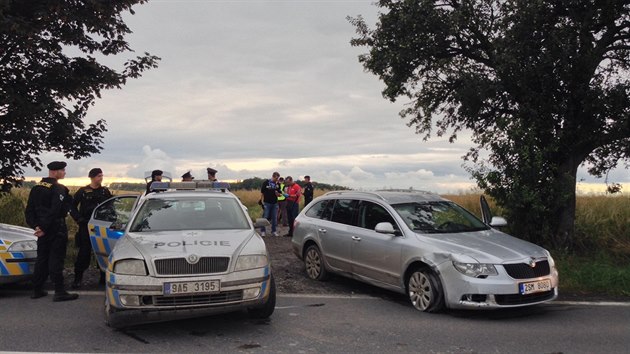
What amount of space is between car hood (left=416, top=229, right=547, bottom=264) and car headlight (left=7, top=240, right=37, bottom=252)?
585 cm

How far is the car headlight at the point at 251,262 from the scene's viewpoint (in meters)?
5.55

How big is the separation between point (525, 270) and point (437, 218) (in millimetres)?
1612

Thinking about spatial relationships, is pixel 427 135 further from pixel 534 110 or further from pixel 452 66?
pixel 534 110

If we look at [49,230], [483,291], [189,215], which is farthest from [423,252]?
[49,230]

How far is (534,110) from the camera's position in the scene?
37.2 feet

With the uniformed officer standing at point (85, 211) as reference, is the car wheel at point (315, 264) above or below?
below

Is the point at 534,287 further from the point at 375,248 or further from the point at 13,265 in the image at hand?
the point at 13,265

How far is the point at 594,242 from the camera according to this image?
12.0 m

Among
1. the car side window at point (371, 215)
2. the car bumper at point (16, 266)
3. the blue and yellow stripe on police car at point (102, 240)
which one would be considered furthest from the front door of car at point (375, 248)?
the car bumper at point (16, 266)

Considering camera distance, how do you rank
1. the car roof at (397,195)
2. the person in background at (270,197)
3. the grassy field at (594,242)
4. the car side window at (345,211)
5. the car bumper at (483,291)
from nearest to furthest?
1. the car bumper at (483,291)
2. the car roof at (397,195)
3. the car side window at (345,211)
4. the grassy field at (594,242)
5. the person in background at (270,197)

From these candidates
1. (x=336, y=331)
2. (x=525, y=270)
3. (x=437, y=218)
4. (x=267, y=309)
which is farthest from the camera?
(x=437, y=218)

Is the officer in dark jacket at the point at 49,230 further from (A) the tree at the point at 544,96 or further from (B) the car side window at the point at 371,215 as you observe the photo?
(A) the tree at the point at 544,96

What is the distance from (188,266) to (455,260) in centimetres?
322

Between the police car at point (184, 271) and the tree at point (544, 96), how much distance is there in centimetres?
717
